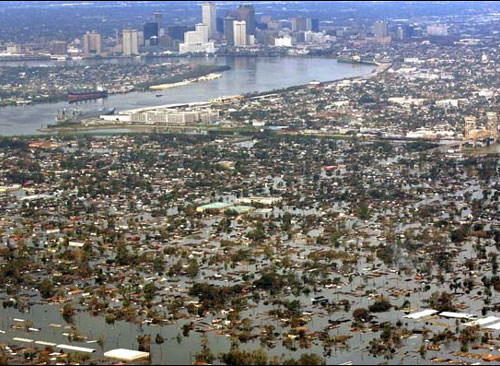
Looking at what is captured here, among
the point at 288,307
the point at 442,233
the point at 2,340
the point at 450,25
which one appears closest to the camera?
the point at 2,340

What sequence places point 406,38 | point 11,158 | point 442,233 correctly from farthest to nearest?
point 406,38
point 11,158
point 442,233

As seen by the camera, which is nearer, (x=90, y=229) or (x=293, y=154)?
(x=90, y=229)

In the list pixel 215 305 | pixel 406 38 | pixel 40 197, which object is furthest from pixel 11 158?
pixel 406 38

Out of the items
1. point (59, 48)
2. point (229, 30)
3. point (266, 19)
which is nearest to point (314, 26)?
point (229, 30)

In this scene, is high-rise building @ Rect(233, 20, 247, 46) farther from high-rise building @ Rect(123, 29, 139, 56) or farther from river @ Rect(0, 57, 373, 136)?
high-rise building @ Rect(123, 29, 139, 56)

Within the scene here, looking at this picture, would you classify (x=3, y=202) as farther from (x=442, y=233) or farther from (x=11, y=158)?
(x=442, y=233)
